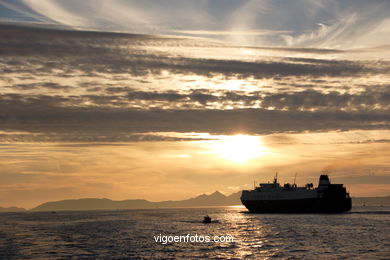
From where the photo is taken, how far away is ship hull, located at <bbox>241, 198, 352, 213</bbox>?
516ft

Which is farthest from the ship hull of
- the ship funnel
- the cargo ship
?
the ship funnel

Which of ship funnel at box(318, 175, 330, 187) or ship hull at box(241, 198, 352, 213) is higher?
ship funnel at box(318, 175, 330, 187)

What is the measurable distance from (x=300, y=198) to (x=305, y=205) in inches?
118

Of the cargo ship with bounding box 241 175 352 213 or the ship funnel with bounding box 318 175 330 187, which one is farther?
the ship funnel with bounding box 318 175 330 187

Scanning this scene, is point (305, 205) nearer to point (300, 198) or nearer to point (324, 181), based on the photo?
point (300, 198)

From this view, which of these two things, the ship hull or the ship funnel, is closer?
the ship hull

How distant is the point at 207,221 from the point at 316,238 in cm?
5933

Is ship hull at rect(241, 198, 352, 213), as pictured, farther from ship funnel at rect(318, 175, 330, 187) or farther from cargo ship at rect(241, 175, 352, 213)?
ship funnel at rect(318, 175, 330, 187)

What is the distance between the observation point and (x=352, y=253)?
5797cm

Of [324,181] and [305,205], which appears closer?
[305,205]

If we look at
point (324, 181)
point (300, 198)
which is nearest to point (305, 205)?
point (300, 198)

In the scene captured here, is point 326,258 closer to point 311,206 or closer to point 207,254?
point 207,254

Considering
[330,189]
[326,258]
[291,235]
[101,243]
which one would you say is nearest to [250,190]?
[330,189]

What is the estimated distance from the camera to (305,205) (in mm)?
161875
